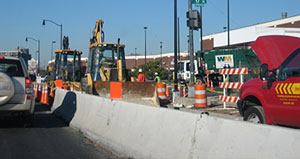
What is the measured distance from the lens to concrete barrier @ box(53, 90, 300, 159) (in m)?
3.49

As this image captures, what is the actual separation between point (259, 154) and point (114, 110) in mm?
4156

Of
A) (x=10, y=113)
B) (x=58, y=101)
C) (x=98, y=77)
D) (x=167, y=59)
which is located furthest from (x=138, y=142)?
(x=167, y=59)

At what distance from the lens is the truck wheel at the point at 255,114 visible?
295 inches

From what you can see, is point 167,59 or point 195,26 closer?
point 195,26

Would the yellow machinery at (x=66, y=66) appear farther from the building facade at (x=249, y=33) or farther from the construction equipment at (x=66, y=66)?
the building facade at (x=249, y=33)

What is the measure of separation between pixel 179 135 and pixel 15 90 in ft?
18.6

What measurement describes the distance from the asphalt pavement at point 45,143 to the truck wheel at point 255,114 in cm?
329

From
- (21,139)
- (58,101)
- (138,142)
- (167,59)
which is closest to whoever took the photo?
(138,142)

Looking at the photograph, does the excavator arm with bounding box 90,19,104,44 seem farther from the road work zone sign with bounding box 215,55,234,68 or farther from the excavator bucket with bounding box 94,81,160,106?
the road work zone sign with bounding box 215,55,234,68

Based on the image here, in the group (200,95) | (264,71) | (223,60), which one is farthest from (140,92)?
(223,60)

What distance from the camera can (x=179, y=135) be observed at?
16.1 ft

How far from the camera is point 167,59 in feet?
297

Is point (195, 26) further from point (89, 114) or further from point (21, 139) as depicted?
point (21, 139)

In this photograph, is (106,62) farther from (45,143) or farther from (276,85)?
(276,85)
